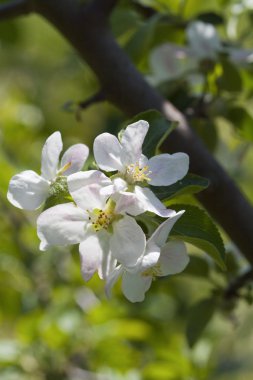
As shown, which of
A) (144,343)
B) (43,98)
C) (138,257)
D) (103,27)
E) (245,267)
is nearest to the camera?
(138,257)

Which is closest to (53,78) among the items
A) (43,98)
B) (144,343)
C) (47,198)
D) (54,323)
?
(43,98)

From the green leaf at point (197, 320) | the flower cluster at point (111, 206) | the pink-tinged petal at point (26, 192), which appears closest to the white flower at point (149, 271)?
the flower cluster at point (111, 206)

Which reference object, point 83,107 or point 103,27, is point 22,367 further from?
point 103,27

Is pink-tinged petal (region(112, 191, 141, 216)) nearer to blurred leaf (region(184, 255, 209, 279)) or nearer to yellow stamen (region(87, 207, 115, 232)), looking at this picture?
yellow stamen (region(87, 207, 115, 232))

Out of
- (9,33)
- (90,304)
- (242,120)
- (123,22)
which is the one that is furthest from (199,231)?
(9,33)

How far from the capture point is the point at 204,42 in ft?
3.74

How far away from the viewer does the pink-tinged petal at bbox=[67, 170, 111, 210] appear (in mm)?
689

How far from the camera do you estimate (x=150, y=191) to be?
2.32 ft

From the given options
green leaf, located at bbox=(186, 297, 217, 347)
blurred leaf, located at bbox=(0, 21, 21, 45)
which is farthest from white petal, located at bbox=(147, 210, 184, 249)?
blurred leaf, located at bbox=(0, 21, 21, 45)

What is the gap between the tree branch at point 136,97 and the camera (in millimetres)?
952

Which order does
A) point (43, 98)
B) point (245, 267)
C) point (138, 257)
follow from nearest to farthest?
point (138, 257) < point (245, 267) < point (43, 98)

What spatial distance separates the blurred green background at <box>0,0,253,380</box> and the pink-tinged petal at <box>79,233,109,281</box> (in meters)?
0.40

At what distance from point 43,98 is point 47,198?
152cm

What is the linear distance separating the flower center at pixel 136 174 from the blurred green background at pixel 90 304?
1.31ft
